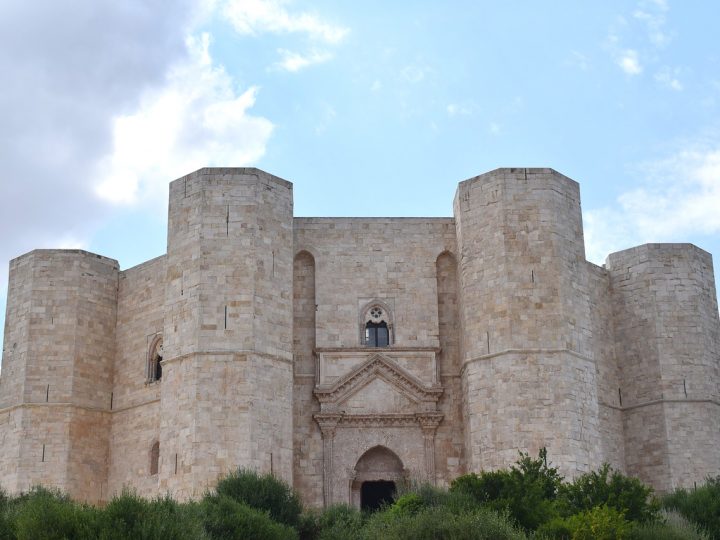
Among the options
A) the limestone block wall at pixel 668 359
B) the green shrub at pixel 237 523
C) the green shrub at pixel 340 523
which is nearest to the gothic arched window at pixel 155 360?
the green shrub at pixel 340 523

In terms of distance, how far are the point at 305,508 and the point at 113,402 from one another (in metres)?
6.16

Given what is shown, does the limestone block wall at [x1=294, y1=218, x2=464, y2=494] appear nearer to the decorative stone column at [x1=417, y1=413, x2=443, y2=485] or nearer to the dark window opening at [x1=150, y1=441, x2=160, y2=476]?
the decorative stone column at [x1=417, y1=413, x2=443, y2=485]

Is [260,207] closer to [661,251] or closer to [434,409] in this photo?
[434,409]

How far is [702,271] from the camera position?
92.3ft

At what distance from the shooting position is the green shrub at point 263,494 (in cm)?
2173

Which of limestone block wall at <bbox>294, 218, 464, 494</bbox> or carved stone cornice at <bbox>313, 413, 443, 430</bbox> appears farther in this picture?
limestone block wall at <bbox>294, 218, 464, 494</bbox>

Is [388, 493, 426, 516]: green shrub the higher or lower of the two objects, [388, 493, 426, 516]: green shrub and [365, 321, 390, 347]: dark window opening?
Result: the lower

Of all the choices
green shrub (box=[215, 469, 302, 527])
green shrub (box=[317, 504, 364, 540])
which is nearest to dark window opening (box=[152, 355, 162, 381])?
green shrub (box=[215, 469, 302, 527])

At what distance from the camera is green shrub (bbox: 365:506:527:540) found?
1781cm

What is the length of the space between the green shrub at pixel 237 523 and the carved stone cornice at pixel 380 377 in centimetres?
490

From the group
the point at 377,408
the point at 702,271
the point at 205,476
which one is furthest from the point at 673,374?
the point at 205,476

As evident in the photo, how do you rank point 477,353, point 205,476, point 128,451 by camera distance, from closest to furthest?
point 205,476
point 477,353
point 128,451

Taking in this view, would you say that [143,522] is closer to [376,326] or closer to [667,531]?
[667,531]

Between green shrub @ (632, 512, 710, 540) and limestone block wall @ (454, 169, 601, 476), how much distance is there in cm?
296
